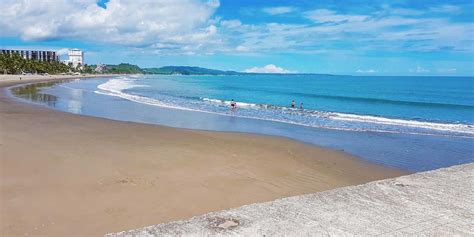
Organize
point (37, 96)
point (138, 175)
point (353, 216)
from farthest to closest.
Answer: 1. point (37, 96)
2. point (138, 175)
3. point (353, 216)

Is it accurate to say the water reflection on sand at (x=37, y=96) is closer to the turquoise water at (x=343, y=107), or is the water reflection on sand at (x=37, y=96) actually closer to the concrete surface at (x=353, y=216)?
the turquoise water at (x=343, y=107)

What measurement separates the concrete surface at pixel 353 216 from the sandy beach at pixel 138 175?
2903mm

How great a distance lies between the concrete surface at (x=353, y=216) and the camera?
114 inches

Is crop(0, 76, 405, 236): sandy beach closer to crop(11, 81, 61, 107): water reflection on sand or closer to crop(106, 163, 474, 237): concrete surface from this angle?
crop(106, 163, 474, 237): concrete surface

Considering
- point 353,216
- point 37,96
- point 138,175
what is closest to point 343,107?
point 37,96

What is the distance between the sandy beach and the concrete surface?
290cm

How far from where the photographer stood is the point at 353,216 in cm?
321

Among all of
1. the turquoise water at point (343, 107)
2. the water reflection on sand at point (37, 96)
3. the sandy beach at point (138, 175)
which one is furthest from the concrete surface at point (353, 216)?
the water reflection on sand at point (37, 96)

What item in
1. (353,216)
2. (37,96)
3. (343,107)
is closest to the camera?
(353,216)

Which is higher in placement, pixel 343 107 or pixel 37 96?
pixel 343 107

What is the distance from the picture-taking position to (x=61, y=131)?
1362 centimetres

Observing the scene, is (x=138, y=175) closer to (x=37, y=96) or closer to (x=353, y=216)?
(x=353, y=216)

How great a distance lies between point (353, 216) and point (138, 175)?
578 cm

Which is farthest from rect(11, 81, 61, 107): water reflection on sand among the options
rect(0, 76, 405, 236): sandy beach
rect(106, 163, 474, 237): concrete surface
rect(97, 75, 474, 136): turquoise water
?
rect(106, 163, 474, 237): concrete surface
